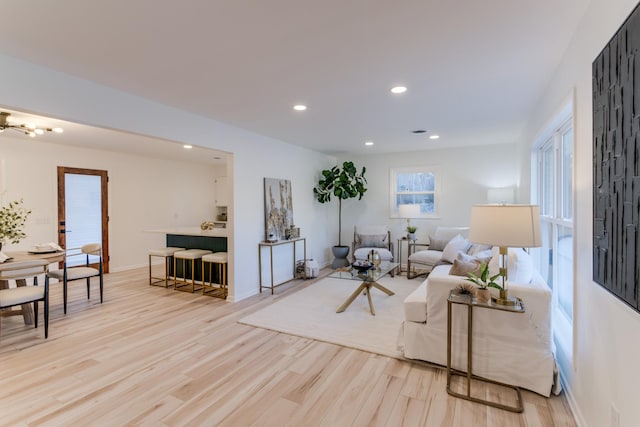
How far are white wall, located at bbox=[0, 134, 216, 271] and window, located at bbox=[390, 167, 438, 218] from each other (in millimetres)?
4820

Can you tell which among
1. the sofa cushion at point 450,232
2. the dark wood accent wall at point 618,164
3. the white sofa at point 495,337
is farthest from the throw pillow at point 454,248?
the dark wood accent wall at point 618,164

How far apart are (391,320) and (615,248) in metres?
2.50

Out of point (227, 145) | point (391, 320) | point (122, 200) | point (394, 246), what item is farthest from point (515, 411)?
point (122, 200)

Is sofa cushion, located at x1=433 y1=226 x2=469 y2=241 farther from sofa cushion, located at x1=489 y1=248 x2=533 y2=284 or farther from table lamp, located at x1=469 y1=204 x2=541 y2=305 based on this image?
table lamp, located at x1=469 y1=204 x2=541 y2=305

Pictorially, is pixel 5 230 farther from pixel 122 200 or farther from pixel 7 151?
pixel 122 200

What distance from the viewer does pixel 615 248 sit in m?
1.34

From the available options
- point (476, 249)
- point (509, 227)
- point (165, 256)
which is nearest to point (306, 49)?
point (509, 227)

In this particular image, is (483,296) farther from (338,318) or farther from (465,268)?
(338,318)

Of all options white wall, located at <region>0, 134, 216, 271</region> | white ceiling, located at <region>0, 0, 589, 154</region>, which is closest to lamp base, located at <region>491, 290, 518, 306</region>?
white ceiling, located at <region>0, 0, 589, 154</region>

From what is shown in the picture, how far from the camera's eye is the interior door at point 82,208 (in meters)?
5.43

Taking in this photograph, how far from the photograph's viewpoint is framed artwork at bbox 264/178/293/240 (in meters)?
4.94

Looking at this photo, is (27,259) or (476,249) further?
(476,249)

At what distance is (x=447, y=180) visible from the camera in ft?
20.0

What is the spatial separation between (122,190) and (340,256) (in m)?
4.72
